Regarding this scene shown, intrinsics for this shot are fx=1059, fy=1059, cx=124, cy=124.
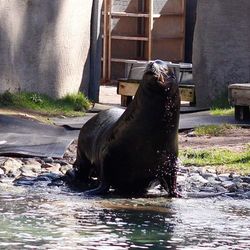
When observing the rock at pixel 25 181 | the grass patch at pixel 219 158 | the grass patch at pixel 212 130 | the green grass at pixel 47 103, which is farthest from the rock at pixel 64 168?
the green grass at pixel 47 103

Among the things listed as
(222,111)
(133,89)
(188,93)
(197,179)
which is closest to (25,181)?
(197,179)

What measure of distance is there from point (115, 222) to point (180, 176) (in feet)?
9.28

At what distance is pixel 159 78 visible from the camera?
332 inches

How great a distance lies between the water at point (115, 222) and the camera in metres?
6.48

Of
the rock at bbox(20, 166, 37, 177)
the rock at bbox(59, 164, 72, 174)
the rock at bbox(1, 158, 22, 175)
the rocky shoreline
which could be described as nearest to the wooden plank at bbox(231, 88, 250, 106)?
the rocky shoreline

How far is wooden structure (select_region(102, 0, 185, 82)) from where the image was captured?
24.2m

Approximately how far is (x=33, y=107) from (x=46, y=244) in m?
9.89

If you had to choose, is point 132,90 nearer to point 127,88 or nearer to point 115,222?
point 127,88

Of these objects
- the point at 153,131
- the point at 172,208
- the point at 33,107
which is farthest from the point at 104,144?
the point at 33,107

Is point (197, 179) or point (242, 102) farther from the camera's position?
point (242, 102)

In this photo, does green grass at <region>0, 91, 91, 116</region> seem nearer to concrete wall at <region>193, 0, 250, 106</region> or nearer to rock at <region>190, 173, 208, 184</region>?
concrete wall at <region>193, 0, 250, 106</region>

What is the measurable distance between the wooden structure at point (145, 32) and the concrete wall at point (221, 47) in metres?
6.64

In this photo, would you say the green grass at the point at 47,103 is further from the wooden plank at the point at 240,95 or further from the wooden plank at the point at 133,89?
the wooden plank at the point at 240,95

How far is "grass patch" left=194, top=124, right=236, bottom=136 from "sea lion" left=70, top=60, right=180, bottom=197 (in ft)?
14.5
